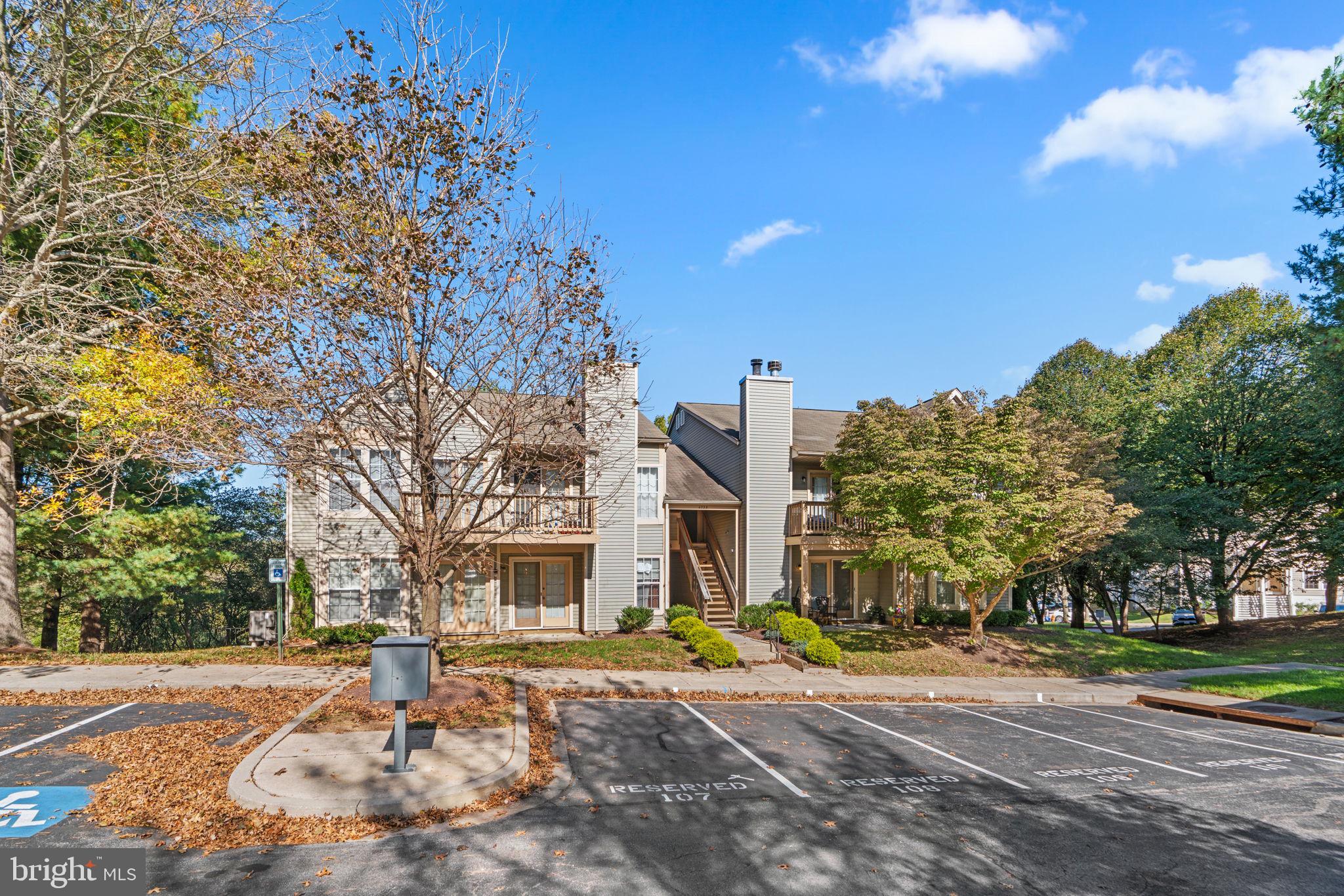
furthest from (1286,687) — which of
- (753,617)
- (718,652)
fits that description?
(718,652)

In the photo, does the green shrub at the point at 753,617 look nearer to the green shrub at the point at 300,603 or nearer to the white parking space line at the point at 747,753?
the white parking space line at the point at 747,753

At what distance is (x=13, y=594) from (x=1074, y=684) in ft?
78.5

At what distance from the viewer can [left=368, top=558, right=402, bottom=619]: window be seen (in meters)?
18.6

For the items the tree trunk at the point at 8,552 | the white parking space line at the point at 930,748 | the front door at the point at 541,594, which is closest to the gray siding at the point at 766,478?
the front door at the point at 541,594

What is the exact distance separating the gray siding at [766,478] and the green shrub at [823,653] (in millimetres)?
5472

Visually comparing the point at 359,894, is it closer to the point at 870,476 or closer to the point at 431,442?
the point at 431,442

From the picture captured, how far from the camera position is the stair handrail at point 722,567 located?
873 inches

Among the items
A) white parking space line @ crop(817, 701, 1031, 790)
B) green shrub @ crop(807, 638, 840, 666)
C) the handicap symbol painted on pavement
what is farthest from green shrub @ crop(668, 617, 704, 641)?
the handicap symbol painted on pavement

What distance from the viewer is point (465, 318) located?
1047 centimetres

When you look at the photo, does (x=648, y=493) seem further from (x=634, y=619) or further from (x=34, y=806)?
(x=34, y=806)

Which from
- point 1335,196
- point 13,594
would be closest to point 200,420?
point 13,594

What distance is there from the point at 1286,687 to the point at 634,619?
1556 cm

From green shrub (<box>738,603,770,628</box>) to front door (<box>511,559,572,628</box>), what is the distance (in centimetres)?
527

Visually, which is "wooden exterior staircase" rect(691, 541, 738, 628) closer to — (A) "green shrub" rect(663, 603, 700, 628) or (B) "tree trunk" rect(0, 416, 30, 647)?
(A) "green shrub" rect(663, 603, 700, 628)
